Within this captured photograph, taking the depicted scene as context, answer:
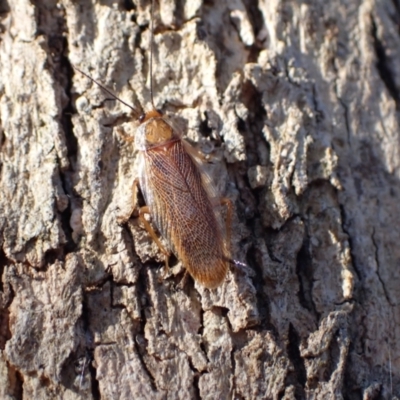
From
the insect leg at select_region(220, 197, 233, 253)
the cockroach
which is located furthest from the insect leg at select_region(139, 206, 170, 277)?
the insect leg at select_region(220, 197, 233, 253)

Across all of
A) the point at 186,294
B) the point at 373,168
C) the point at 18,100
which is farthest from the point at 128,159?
the point at 373,168

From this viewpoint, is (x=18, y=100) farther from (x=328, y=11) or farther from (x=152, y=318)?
(x=328, y=11)

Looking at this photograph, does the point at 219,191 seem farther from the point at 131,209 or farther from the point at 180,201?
the point at 131,209

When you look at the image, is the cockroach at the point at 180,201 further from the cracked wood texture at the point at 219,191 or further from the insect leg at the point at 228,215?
the cracked wood texture at the point at 219,191

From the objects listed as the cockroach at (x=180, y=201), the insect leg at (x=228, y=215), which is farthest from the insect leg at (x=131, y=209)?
the insect leg at (x=228, y=215)

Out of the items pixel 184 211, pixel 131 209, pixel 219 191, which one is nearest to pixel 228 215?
pixel 219 191
